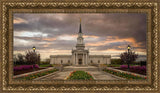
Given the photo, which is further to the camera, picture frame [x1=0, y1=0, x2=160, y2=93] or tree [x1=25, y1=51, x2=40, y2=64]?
tree [x1=25, y1=51, x2=40, y2=64]

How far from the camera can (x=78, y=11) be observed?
8.71m

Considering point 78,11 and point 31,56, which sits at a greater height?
point 78,11

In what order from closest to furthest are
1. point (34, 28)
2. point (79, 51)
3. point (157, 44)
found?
point (157, 44), point (34, 28), point (79, 51)

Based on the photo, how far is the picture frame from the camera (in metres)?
8.41

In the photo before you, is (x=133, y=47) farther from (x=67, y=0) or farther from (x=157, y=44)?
(x=67, y=0)

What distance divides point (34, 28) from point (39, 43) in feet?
4.58

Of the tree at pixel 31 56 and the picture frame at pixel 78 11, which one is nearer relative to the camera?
Result: the picture frame at pixel 78 11

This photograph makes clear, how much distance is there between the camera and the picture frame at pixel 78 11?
27.6ft

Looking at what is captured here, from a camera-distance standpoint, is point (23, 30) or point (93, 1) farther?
point (23, 30)

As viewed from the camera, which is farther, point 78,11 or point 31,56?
point 31,56

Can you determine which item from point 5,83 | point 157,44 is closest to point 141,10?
point 157,44

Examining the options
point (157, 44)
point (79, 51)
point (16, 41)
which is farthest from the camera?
point (79, 51)

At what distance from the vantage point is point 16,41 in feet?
30.1

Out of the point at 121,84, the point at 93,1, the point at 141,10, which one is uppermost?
the point at 93,1
